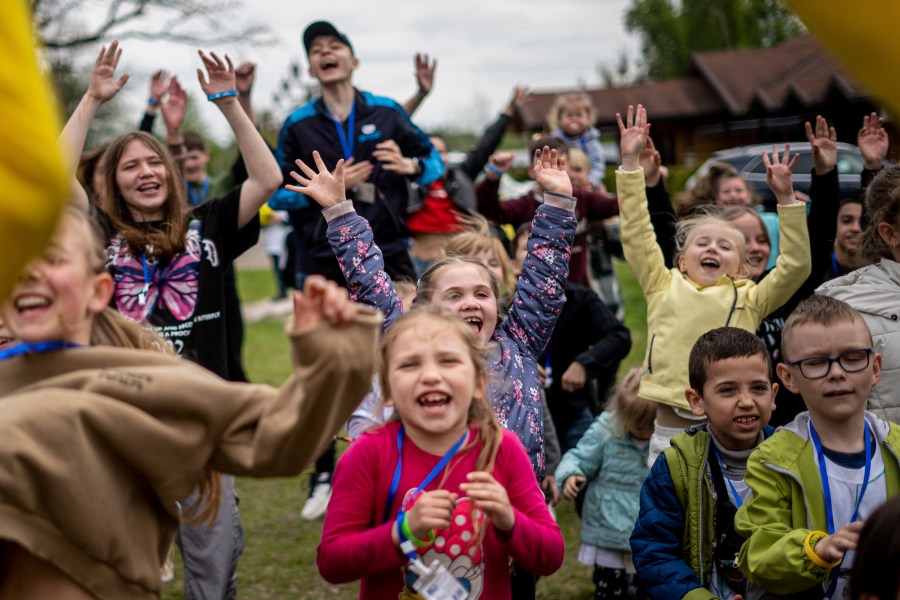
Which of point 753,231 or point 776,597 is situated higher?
point 753,231

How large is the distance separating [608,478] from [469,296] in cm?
143

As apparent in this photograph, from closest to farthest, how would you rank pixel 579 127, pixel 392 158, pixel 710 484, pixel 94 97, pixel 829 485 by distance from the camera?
pixel 829 485 < pixel 710 484 < pixel 94 97 < pixel 392 158 < pixel 579 127

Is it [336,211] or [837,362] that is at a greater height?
[336,211]

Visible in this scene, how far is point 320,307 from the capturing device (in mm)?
2109

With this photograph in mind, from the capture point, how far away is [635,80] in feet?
214

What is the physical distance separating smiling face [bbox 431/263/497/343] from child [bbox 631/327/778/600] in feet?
2.47

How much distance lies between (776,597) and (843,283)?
1.39 m

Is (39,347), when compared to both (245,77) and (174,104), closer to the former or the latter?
(174,104)

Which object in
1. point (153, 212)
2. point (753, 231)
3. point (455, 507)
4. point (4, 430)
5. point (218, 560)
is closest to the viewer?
point (4, 430)

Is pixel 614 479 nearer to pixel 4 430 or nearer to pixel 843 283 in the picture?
pixel 843 283

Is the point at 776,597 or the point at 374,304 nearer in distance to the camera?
the point at 776,597

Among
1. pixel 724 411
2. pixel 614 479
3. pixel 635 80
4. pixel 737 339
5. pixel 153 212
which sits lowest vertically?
pixel 614 479

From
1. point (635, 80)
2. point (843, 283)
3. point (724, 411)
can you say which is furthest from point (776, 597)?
point (635, 80)

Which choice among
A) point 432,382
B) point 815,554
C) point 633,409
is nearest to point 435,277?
point 432,382
